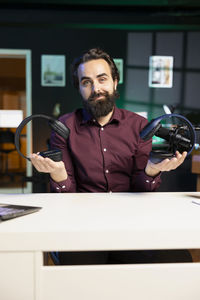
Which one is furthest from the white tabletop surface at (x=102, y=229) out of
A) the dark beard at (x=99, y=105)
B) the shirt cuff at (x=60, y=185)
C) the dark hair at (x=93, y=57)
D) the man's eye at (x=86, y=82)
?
the dark hair at (x=93, y=57)

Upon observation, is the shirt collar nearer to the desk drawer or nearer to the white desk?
the white desk

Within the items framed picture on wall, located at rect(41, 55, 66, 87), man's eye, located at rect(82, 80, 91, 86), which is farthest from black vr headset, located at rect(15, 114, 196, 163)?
framed picture on wall, located at rect(41, 55, 66, 87)

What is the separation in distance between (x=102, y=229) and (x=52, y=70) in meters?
4.18

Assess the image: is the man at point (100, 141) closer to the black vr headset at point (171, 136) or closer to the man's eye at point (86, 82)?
the man's eye at point (86, 82)

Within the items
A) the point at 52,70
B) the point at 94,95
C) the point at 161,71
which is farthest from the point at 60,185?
the point at 161,71

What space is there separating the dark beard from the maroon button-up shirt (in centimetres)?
5

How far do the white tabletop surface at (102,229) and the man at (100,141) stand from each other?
472 millimetres

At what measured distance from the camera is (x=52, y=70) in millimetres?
4641

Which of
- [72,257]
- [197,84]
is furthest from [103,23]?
[72,257]

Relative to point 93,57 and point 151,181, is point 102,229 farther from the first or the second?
point 93,57

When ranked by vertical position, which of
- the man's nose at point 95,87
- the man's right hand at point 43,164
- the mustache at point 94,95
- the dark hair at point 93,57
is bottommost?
the man's right hand at point 43,164

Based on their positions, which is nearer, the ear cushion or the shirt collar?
the ear cushion

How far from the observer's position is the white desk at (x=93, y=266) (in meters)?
0.78

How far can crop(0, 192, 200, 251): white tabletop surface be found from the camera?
78 centimetres
